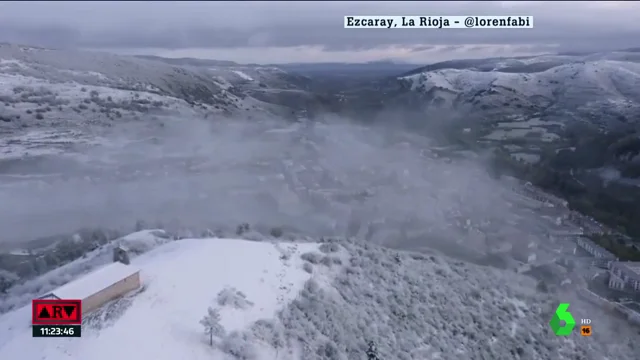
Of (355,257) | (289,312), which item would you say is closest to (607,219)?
(355,257)

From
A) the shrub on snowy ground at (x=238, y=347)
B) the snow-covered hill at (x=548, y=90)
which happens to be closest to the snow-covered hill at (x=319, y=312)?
the shrub on snowy ground at (x=238, y=347)

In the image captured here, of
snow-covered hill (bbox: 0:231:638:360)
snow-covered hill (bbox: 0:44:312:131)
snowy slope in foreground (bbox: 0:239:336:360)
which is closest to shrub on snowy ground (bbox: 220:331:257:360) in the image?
snow-covered hill (bbox: 0:231:638:360)

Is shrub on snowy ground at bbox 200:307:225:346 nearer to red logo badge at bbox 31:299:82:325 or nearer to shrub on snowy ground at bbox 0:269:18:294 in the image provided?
red logo badge at bbox 31:299:82:325

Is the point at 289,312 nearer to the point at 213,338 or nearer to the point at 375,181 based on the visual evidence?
the point at 213,338
